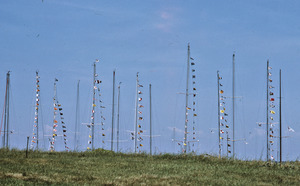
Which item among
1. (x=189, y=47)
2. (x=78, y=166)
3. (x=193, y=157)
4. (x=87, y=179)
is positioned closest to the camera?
(x=87, y=179)

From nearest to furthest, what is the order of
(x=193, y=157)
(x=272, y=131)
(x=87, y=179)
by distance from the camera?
(x=87, y=179) → (x=193, y=157) → (x=272, y=131)

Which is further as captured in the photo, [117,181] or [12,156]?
[12,156]

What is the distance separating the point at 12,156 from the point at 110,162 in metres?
5.65

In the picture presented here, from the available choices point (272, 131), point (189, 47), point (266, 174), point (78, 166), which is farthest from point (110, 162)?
point (272, 131)

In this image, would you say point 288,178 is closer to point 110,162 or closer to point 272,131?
point 110,162

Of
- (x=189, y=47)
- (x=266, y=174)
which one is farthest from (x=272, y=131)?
(x=266, y=174)

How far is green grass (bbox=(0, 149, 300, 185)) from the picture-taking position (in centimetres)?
1469

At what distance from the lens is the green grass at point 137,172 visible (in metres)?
14.7

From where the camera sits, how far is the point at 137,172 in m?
17.2

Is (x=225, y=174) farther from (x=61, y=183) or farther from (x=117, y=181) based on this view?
(x=61, y=183)

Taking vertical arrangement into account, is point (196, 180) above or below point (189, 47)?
below

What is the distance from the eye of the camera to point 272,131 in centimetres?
3928

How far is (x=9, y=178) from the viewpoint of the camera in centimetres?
1441

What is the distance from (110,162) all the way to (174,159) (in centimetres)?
471
